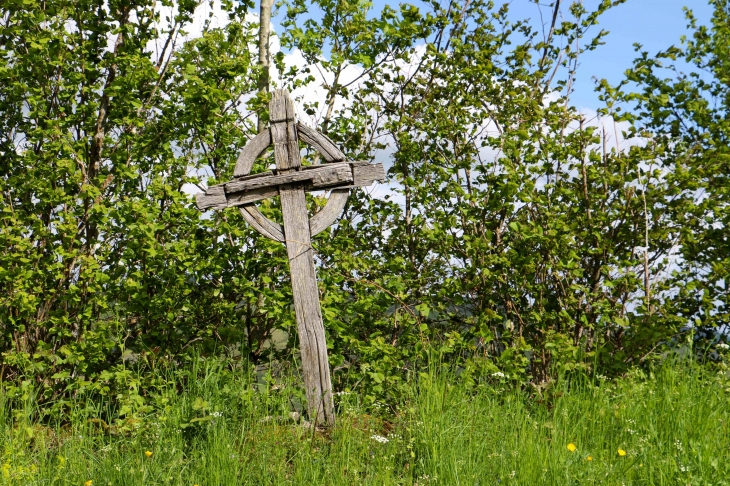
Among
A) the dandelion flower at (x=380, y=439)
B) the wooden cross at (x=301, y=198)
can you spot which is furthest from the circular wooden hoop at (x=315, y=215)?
the dandelion flower at (x=380, y=439)

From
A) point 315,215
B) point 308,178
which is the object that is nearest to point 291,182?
point 308,178

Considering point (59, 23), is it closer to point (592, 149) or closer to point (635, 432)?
point (592, 149)

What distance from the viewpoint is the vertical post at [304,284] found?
4410mm

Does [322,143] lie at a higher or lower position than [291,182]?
higher

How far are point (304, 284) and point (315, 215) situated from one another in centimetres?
43

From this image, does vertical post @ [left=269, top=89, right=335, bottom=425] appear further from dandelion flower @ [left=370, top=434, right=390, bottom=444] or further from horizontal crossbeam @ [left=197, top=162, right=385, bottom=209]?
dandelion flower @ [left=370, top=434, right=390, bottom=444]

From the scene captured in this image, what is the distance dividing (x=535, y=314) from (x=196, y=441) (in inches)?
104

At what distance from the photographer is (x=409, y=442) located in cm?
400

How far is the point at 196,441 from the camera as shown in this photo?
13.0 feet

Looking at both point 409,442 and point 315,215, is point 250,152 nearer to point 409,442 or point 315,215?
point 315,215

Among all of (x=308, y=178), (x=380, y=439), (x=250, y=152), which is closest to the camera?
(x=380, y=439)

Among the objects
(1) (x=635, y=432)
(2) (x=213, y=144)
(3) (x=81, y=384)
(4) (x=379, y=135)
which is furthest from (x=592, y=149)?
(3) (x=81, y=384)

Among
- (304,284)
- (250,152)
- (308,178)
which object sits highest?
(250,152)

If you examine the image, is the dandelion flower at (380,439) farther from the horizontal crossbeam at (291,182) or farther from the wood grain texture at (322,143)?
the wood grain texture at (322,143)
